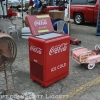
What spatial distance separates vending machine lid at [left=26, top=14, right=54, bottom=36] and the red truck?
20.7 ft

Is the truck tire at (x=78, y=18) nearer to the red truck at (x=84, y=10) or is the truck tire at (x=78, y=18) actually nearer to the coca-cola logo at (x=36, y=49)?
the red truck at (x=84, y=10)

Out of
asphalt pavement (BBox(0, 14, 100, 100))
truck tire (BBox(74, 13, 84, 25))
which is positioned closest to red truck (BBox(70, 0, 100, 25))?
truck tire (BBox(74, 13, 84, 25))

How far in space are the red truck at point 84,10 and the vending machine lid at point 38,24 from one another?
249 inches

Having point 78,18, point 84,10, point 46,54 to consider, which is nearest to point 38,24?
point 46,54

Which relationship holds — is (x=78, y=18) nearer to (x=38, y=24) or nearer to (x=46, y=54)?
(x=38, y=24)

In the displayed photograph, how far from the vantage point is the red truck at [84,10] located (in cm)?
975

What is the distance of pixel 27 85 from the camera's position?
3580 millimetres

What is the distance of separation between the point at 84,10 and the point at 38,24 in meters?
7.10

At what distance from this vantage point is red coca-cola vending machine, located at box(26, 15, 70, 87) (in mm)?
3236

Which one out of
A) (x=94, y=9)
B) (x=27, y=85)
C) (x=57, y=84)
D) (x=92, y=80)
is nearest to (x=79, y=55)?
(x=92, y=80)

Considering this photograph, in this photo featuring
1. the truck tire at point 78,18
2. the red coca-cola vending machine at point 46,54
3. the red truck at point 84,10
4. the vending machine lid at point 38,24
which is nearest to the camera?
the red coca-cola vending machine at point 46,54

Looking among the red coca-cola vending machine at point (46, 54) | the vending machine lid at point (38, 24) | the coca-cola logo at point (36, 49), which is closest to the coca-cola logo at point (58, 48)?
the red coca-cola vending machine at point (46, 54)

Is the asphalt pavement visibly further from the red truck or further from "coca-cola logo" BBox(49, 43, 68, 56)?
the red truck

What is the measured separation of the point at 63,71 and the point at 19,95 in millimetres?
1010
